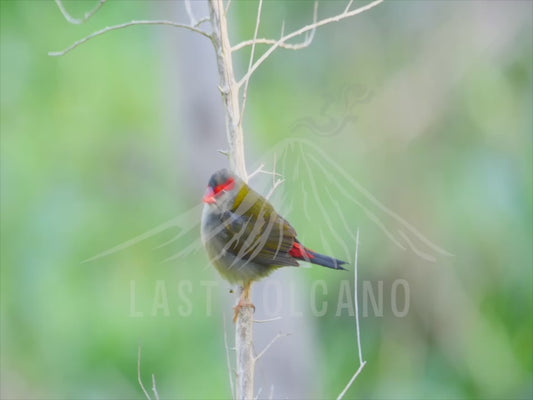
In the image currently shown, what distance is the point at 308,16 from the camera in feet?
30.0

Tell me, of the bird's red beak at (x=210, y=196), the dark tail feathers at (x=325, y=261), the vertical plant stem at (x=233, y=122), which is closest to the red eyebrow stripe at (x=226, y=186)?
the bird's red beak at (x=210, y=196)

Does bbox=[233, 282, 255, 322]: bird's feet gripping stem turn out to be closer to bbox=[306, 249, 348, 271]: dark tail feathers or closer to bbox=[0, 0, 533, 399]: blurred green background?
bbox=[306, 249, 348, 271]: dark tail feathers

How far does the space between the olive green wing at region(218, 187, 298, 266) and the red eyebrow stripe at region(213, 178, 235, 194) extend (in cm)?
38

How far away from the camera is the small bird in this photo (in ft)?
13.3

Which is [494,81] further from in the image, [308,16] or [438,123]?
[308,16]

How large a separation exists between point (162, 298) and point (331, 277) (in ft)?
6.43

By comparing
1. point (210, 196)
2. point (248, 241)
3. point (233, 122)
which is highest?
point (233, 122)

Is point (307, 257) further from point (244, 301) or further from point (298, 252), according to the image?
point (244, 301)

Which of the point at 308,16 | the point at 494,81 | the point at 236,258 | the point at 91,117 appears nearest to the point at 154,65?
the point at 91,117

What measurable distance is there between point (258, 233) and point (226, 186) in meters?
0.59

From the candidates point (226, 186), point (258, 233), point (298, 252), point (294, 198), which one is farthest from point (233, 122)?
point (294, 198)

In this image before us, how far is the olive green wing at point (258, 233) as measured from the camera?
4094mm

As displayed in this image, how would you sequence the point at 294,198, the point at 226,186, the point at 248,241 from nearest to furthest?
the point at 226,186, the point at 248,241, the point at 294,198

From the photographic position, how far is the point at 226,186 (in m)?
3.66
